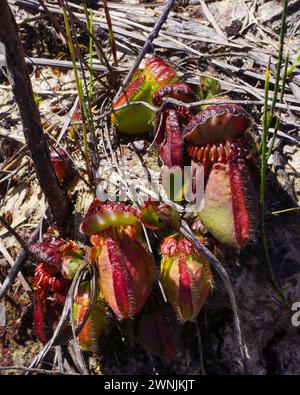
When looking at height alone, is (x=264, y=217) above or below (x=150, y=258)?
above

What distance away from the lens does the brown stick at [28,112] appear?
1.42 m

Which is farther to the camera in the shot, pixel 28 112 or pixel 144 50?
pixel 144 50

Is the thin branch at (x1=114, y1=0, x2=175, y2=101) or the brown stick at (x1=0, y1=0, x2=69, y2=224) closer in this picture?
the brown stick at (x1=0, y1=0, x2=69, y2=224)

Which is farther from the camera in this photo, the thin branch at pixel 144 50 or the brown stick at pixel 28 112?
the thin branch at pixel 144 50

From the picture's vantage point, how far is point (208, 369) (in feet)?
6.77

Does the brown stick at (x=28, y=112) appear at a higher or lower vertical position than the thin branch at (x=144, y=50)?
lower

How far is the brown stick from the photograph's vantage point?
1.42 m

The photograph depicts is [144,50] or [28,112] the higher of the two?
[144,50]

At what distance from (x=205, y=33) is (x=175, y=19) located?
0.64 ft

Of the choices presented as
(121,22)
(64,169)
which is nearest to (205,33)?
(121,22)

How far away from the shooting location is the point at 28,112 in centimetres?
164

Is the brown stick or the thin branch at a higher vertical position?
the thin branch
